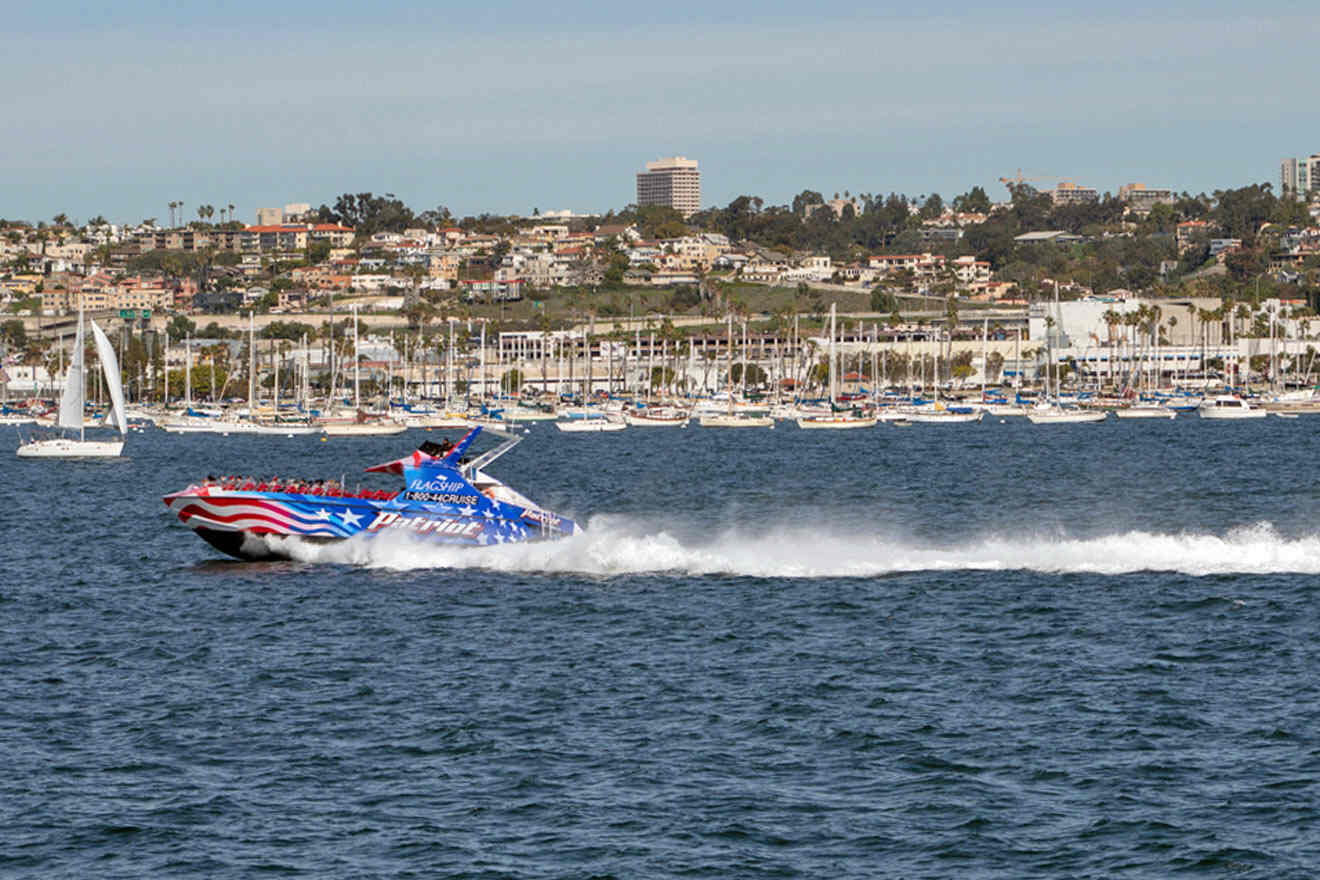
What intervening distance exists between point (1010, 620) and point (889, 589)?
18.4 feet

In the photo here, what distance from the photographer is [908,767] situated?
29578 mm

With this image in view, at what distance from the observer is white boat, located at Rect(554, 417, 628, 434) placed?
180 meters

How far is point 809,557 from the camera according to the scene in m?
52.3

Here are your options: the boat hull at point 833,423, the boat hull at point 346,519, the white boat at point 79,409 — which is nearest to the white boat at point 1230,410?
the boat hull at point 833,423

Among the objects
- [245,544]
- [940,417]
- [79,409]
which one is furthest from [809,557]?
[940,417]

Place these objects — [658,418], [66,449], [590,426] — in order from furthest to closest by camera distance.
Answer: [658,418], [590,426], [66,449]

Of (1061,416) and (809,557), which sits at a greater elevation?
(809,557)

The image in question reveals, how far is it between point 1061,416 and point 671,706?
149642 mm

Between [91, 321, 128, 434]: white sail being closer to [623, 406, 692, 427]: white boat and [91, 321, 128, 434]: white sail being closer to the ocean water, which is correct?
the ocean water

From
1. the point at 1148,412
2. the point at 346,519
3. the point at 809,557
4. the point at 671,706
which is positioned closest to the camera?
the point at 671,706

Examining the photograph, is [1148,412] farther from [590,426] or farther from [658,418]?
[590,426]

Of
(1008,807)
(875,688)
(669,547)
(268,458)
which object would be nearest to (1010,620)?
(875,688)

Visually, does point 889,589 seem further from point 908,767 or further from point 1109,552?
point 908,767

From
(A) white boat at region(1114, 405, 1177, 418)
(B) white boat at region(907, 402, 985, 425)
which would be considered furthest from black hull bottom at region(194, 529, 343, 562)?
(A) white boat at region(1114, 405, 1177, 418)
